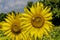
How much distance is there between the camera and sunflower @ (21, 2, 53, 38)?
3100 millimetres

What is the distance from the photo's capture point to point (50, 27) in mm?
3152

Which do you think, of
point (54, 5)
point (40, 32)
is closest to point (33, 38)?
point (40, 32)

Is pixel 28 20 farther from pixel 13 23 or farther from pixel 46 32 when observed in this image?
pixel 13 23

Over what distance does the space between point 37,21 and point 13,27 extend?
42 centimetres

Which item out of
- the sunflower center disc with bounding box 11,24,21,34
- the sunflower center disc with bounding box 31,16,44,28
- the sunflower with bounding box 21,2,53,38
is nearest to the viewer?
the sunflower with bounding box 21,2,53,38

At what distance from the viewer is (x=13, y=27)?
11.6 ft

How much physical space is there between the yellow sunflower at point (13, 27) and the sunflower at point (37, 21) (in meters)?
0.21

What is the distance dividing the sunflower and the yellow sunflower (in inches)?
8.3

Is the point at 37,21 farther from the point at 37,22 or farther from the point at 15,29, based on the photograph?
the point at 15,29

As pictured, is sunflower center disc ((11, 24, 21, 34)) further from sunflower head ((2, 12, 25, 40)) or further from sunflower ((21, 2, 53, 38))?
sunflower ((21, 2, 53, 38))

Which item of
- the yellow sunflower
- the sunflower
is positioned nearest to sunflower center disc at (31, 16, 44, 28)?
the sunflower

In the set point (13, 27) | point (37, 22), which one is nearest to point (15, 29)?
point (13, 27)

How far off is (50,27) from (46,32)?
72mm

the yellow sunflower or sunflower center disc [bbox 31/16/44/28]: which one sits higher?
sunflower center disc [bbox 31/16/44/28]
